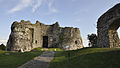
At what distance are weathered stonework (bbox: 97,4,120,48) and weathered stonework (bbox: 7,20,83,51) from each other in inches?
959

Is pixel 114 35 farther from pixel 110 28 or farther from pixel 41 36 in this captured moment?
pixel 41 36

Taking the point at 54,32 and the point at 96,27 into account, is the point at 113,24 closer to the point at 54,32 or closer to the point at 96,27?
the point at 96,27

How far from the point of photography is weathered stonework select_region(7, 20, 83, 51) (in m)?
47.5

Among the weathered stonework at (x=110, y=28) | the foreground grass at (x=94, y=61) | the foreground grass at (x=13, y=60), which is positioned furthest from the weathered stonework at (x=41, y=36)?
the foreground grass at (x=94, y=61)

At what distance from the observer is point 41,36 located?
52.0 m

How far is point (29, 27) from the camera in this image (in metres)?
49.8

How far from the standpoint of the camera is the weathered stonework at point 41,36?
47469 mm

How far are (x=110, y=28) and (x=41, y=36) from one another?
29.9 metres

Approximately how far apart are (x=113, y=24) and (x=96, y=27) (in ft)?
14.6

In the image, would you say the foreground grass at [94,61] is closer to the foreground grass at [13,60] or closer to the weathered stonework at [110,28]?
the foreground grass at [13,60]

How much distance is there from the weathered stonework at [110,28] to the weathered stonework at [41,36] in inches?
959

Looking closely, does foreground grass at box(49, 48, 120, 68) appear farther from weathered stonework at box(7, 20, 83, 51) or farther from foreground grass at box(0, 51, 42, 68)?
weathered stonework at box(7, 20, 83, 51)

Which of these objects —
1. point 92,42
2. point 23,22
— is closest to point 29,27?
point 23,22

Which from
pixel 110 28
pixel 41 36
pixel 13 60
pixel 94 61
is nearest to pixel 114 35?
pixel 110 28
